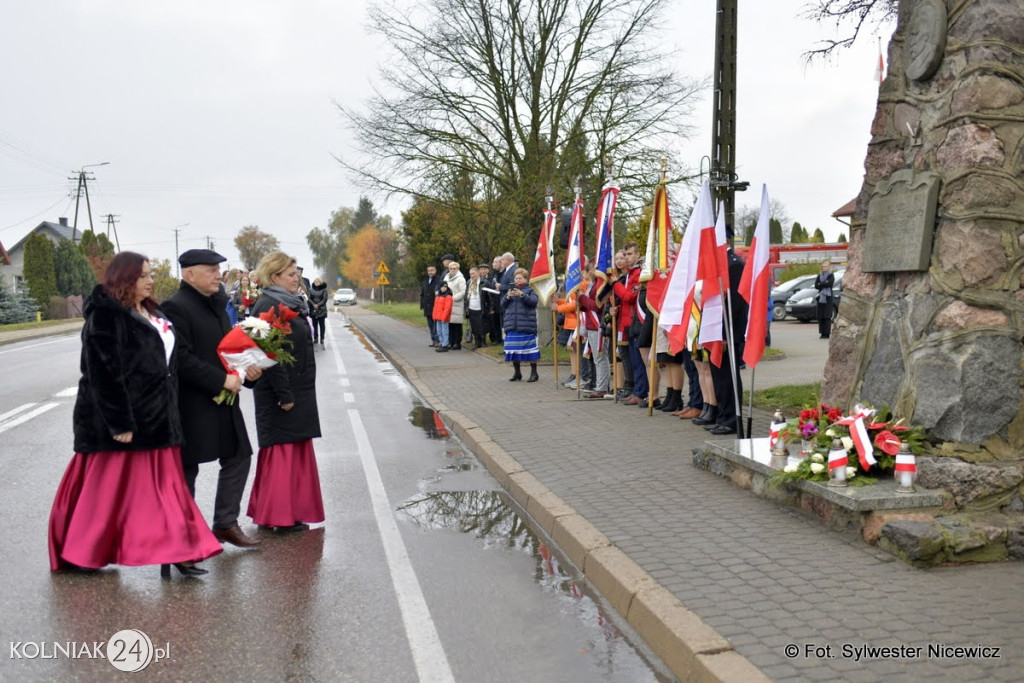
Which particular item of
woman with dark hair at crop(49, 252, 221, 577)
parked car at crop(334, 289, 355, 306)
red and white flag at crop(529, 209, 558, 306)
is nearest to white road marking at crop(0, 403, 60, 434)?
woman with dark hair at crop(49, 252, 221, 577)

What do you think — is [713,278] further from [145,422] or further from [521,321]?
[521,321]

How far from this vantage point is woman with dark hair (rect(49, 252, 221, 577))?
534 cm

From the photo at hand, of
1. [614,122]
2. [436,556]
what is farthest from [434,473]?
[614,122]

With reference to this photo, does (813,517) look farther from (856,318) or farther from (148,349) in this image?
(148,349)

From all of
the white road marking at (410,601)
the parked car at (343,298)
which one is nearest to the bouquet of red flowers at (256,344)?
the white road marking at (410,601)

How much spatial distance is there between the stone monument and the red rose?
0.23 metres

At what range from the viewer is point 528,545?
6293 millimetres

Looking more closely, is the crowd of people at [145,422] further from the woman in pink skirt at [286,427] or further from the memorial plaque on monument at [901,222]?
the memorial plaque on monument at [901,222]

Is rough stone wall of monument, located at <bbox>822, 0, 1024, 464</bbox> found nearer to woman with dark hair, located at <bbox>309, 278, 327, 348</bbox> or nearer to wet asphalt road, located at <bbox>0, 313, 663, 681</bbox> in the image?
wet asphalt road, located at <bbox>0, 313, 663, 681</bbox>

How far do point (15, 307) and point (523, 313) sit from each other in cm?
3825

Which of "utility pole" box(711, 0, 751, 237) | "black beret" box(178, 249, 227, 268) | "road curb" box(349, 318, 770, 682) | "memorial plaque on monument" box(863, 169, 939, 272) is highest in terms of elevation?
"utility pole" box(711, 0, 751, 237)

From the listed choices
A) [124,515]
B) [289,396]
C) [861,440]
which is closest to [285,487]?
[289,396]

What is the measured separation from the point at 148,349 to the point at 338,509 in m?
2.31

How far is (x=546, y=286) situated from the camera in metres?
14.1
